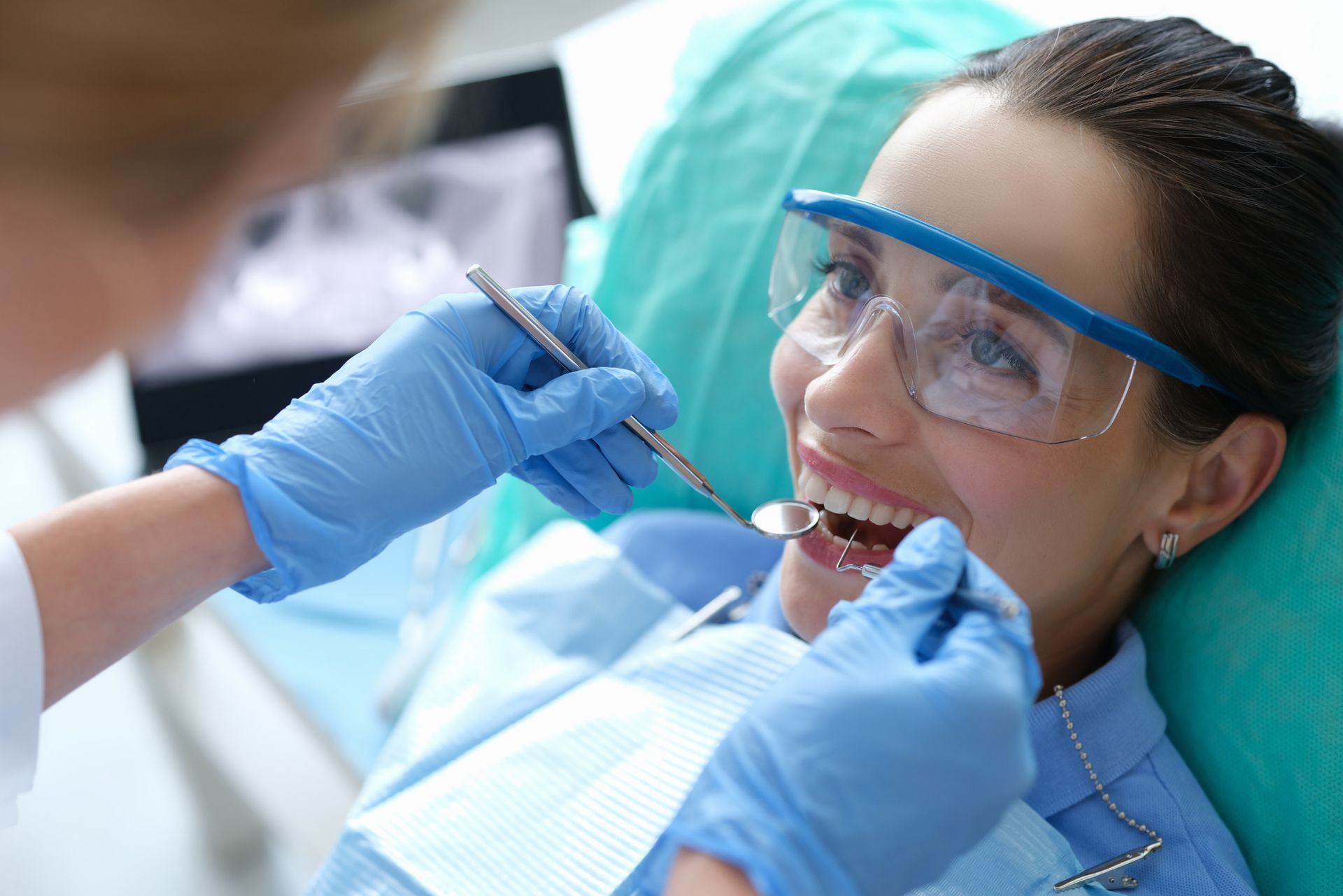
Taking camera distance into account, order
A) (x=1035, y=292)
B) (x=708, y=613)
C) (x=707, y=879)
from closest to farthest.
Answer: (x=707, y=879), (x=1035, y=292), (x=708, y=613)

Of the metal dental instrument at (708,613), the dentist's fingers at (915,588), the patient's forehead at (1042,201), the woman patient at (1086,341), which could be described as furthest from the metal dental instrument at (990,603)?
the metal dental instrument at (708,613)

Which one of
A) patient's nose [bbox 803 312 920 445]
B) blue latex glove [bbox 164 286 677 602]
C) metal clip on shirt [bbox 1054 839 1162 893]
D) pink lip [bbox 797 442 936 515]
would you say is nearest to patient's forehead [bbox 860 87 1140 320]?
patient's nose [bbox 803 312 920 445]

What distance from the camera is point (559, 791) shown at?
1.31m

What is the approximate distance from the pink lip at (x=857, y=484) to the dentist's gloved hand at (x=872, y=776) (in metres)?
0.32

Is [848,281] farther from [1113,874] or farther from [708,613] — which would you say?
[1113,874]

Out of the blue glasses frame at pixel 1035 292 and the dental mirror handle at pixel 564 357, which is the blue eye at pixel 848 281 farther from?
the dental mirror handle at pixel 564 357

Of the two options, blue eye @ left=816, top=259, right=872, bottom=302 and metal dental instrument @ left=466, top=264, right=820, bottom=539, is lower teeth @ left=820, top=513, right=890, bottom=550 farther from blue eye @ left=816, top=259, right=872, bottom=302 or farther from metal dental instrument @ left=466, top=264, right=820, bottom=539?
blue eye @ left=816, top=259, right=872, bottom=302

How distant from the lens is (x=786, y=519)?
1274mm

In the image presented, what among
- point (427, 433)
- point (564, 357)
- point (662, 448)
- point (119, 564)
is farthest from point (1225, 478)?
point (119, 564)

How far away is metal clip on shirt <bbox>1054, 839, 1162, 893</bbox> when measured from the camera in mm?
1100

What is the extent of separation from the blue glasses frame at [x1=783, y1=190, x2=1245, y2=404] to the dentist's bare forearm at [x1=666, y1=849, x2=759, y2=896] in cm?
62

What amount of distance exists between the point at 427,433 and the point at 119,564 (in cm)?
32

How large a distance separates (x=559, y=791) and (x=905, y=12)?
1.41m

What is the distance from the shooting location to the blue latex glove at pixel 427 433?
3.51ft
